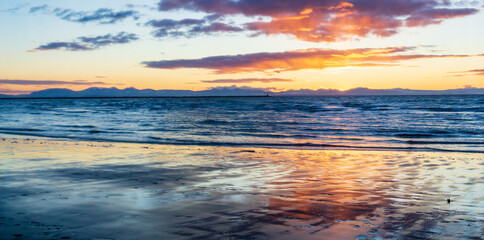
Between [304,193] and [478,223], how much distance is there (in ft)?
9.23

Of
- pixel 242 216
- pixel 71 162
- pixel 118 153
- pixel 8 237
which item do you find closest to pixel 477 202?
pixel 242 216

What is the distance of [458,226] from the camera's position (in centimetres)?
519

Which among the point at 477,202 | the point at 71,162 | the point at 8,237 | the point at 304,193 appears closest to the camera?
the point at 8,237

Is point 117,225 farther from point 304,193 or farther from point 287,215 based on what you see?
point 304,193

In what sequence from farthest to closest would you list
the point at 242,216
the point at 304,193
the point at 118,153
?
the point at 118,153 < the point at 304,193 < the point at 242,216

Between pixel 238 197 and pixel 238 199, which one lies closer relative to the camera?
pixel 238 199

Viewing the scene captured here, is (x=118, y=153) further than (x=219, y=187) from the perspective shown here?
Yes

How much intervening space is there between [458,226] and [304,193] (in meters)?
2.67

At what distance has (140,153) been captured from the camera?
13562 mm

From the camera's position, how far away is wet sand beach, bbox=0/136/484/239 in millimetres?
4945

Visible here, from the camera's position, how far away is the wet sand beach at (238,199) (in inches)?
195

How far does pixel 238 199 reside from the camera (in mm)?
6645

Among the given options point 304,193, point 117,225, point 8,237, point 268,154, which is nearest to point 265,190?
point 304,193

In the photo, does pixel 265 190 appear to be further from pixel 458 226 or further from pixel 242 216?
pixel 458 226
